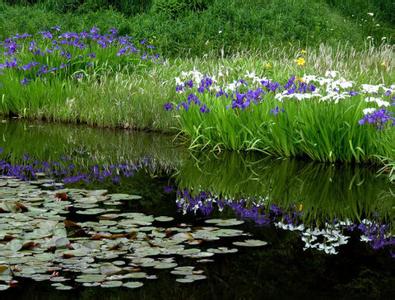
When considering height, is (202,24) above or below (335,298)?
above

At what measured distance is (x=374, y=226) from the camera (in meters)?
4.70

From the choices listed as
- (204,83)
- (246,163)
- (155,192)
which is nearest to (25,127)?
(204,83)

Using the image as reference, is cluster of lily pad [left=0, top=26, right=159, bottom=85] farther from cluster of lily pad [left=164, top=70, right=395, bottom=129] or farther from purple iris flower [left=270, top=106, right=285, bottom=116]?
purple iris flower [left=270, top=106, right=285, bottom=116]

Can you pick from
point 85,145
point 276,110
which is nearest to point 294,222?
point 276,110

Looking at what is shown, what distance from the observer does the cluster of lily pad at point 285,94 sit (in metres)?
6.89

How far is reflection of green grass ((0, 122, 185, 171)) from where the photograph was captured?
6.98 m

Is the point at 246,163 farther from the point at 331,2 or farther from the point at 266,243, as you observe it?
the point at 331,2

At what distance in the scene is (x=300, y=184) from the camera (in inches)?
237

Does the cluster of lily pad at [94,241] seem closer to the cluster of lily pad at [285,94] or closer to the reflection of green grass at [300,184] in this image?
the reflection of green grass at [300,184]

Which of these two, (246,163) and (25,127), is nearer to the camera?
(246,163)

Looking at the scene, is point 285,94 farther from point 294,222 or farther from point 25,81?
point 25,81

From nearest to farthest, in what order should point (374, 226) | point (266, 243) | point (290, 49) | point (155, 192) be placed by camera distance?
1. point (266, 243)
2. point (374, 226)
3. point (155, 192)
4. point (290, 49)

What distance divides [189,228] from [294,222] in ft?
2.69

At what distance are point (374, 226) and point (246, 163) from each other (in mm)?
2463
